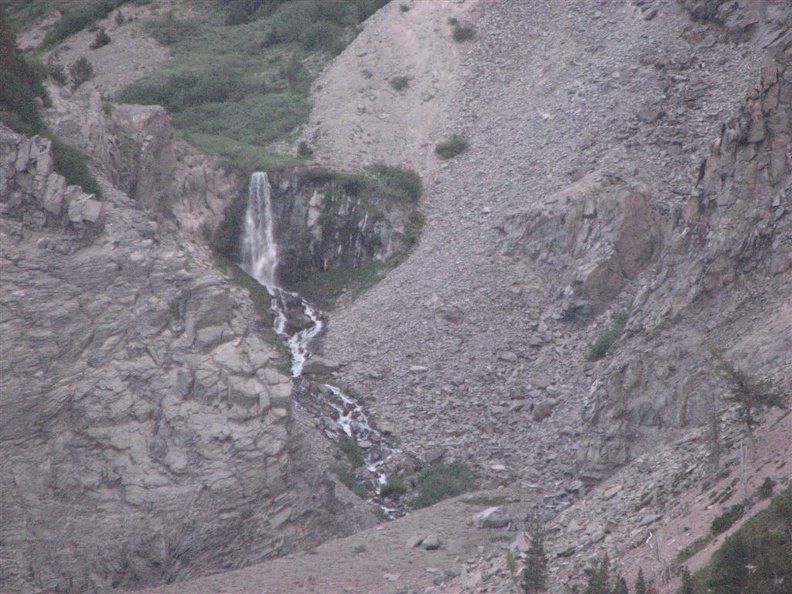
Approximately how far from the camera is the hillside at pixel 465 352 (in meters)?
32.3

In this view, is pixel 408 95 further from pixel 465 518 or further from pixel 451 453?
pixel 465 518

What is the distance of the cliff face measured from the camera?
32.8 m

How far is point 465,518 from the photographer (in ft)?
122

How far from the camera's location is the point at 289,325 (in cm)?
5306

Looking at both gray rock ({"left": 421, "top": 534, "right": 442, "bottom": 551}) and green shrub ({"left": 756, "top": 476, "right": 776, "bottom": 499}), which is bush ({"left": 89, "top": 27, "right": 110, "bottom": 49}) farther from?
green shrub ({"left": 756, "top": 476, "right": 776, "bottom": 499})

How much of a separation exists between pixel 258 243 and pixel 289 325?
5231 millimetres

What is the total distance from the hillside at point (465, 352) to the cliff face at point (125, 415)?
0.19ft

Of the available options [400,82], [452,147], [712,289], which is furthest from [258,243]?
[712,289]

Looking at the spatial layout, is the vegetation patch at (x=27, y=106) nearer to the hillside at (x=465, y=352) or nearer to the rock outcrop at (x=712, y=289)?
the hillside at (x=465, y=352)

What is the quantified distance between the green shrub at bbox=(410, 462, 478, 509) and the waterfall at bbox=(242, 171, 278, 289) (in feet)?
55.4

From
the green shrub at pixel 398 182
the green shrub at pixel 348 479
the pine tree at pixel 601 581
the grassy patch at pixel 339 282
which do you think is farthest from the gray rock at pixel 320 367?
the pine tree at pixel 601 581

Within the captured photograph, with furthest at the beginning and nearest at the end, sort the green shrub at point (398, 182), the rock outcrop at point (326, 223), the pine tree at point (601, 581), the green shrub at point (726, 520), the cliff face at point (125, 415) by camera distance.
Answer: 1. the green shrub at point (398, 182)
2. the rock outcrop at point (326, 223)
3. the cliff face at point (125, 415)
4. the green shrub at point (726, 520)
5. the pine tree at point (601, 581)

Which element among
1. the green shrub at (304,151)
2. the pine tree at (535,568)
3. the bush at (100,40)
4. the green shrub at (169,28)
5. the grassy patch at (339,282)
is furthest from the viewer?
the green shrub at (169,28)

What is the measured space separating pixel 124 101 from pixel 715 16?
2740 cm
